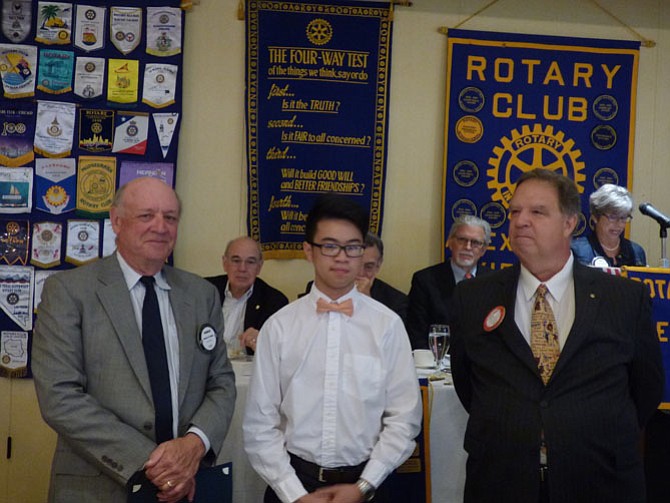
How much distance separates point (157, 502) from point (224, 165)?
124 inches

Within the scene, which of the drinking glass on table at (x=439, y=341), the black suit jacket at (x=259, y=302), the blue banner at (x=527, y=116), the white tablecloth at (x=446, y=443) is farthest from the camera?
the blue banner at (x=527, y=116)

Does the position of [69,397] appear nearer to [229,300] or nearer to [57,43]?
[229,300]

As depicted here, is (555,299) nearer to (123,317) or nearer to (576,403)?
(576,403)

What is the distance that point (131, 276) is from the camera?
2.24 meters

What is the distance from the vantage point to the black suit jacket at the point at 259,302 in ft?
14.4

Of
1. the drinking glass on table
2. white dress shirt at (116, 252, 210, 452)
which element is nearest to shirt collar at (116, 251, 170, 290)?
white dress shirt at (116, 252, 210, 452)

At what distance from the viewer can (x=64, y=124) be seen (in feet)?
15.6

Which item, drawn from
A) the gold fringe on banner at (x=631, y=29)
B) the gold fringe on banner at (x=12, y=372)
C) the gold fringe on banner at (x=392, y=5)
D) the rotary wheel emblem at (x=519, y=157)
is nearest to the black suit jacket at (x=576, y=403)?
the rotary wheel emblem at (x=519, y=157)

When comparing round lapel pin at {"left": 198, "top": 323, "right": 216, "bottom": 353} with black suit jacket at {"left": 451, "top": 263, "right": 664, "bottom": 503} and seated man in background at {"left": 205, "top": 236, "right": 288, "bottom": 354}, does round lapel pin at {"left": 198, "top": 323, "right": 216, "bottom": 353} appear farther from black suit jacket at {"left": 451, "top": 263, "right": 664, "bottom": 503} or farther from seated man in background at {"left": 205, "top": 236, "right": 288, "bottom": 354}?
seated man in background at {"left": 205, "top": 236, "right": 288, "bottom": 354}

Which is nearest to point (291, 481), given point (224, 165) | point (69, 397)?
point (69, 397)

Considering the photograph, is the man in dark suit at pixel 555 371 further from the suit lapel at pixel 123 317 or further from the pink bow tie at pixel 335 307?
the suit lapel at pixel 123 317

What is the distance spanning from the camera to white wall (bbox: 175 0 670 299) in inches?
196

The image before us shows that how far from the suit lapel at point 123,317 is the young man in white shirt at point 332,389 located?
0.33 metres

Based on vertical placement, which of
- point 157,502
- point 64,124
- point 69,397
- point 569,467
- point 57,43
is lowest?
point 157,502
